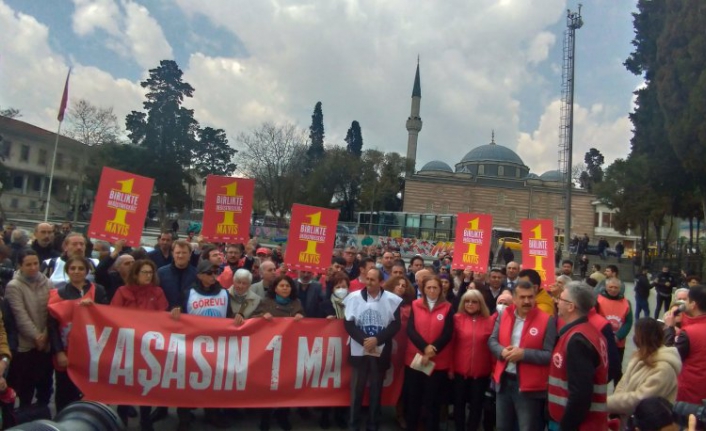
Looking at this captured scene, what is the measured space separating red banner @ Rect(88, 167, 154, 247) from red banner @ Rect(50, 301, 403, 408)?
2.14 meters

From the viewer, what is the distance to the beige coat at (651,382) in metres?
3.66

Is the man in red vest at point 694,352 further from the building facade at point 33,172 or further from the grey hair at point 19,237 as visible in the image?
the building facade at point 33,172

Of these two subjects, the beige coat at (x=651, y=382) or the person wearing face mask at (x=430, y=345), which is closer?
the beige coat at (x=651, y=382)

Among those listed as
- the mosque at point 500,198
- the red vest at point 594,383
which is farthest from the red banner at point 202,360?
the mosque at point 500,198

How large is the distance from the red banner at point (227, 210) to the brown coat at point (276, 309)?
8.90 feet

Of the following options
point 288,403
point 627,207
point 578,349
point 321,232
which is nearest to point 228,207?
point 321,232

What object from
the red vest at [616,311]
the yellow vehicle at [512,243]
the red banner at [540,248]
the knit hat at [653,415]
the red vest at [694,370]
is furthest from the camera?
the yellow vehicle at [512,243]

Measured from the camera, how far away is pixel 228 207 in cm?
850

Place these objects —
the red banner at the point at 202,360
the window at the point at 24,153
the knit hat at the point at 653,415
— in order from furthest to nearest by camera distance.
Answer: the window at the point at 24,153
the red banner at the point at 202,360
the knit hat at the point at 653,415

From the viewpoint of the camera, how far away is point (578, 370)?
363 centimetres

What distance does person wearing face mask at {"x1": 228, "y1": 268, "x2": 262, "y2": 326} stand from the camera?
5812 mm

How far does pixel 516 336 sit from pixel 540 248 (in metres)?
4.03

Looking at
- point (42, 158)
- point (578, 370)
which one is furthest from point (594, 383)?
point (42, 158)

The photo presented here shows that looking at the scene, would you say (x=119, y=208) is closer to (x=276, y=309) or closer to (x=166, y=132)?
(x=276, y=309)
